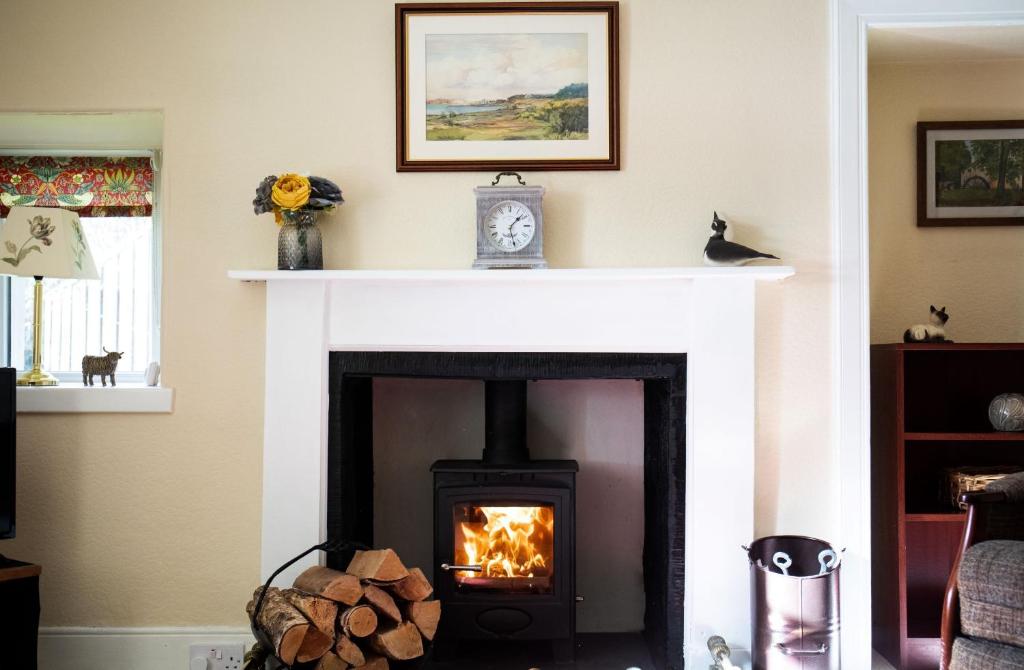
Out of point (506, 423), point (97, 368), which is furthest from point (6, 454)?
point (506, 423)

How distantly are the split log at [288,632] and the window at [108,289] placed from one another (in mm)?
1362

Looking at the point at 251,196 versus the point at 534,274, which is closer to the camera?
the point at 534,274

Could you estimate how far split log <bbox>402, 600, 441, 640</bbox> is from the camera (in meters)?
2.06

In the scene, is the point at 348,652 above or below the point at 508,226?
below

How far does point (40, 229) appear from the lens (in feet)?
7.75

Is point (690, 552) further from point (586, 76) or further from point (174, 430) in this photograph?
point (174, 430)

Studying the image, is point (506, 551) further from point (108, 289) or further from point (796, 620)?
point (108, 289)

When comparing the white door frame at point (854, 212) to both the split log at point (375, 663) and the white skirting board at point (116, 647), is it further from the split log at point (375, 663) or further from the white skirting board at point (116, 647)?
the white skirting board at point (116, 647)

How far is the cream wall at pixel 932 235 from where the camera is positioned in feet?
8.54

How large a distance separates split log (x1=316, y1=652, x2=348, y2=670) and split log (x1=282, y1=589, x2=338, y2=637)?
54mm

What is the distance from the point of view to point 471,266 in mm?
2314

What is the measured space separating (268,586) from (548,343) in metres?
1.06

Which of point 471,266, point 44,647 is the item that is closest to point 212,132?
point 471,266

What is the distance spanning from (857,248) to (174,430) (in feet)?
7.20
